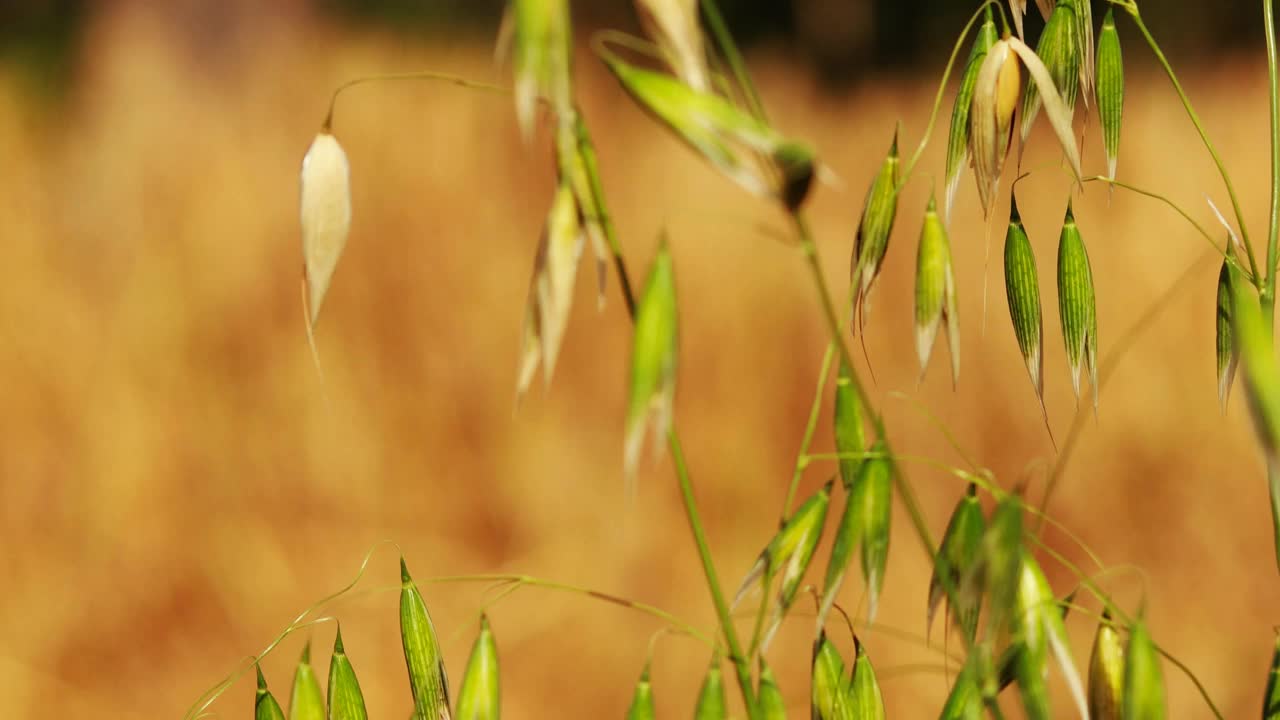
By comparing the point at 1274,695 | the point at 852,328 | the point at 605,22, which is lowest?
the point at 1274,695

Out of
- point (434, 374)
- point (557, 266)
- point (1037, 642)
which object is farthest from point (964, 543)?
point (434, 374)

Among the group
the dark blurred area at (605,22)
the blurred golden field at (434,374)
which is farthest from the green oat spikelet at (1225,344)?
the dark blurred area at (605,22)

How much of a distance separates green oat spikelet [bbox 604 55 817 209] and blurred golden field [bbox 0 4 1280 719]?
2.91ft

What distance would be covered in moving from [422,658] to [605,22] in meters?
0.99

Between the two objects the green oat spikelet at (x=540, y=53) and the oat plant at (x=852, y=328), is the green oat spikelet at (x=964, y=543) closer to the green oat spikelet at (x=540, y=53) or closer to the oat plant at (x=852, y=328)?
the oat plant at (x=852, y=328)

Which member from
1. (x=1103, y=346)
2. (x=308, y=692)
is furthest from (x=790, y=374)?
(x=308, y=692)

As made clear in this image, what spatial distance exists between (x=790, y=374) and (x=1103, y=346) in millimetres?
324

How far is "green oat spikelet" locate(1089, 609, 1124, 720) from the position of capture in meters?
0.29

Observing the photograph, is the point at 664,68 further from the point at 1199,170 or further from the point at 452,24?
the point at 1199,170

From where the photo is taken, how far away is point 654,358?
21 centimetres

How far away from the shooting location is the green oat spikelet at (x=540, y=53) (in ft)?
0.63

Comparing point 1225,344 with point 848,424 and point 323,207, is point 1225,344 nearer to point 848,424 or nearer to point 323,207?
point 848,424

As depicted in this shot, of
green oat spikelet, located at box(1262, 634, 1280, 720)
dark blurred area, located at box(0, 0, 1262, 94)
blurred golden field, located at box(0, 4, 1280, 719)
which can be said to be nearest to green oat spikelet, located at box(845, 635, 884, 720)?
green oat spikelet, located at box(1262, 634, 1280, 720)

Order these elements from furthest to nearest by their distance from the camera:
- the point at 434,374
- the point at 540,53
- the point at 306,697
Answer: the point at 434,374
the point at 306,697
the point at 540,53
